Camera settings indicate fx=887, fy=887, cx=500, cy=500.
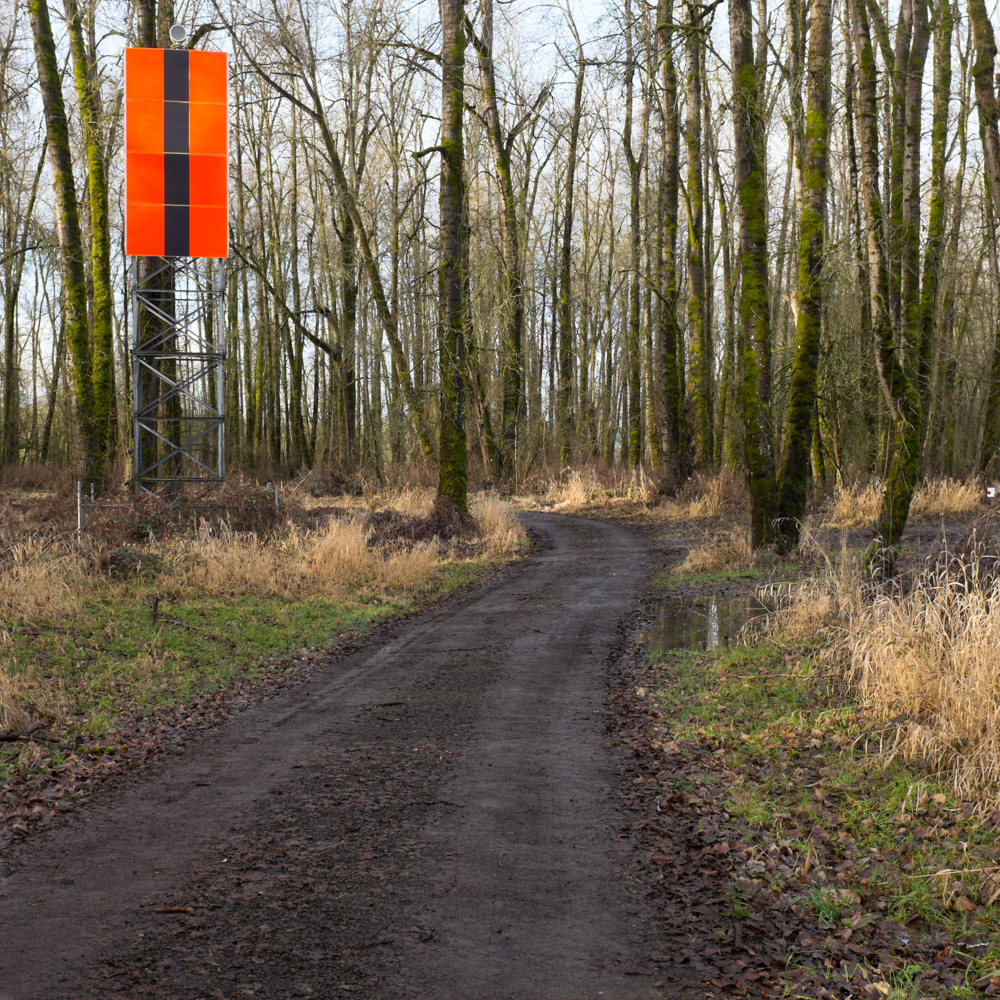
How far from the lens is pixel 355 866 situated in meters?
4.29

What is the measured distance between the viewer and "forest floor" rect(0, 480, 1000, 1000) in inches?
136

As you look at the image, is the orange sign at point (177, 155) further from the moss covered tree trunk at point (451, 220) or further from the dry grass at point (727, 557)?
the dry grass at point (727, 557)

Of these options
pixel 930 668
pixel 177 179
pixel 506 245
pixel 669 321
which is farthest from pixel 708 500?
pixel 930 668

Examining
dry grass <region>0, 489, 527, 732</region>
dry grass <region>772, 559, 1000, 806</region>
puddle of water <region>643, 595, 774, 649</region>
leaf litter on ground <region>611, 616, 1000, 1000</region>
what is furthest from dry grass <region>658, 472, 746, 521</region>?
leaf litter on ground <region>611, 616, 1000, 1000</region>

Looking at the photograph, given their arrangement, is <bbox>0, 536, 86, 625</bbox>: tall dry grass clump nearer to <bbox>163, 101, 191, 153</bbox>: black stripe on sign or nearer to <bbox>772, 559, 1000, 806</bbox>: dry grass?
<bbox>772, 559, 1000, 806</bbox>: dry grass

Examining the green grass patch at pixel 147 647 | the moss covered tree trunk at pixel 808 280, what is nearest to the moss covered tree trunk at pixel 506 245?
the moss covered tree trunk at pixel 808 280

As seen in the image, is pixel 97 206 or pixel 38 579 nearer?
pixel 38 579

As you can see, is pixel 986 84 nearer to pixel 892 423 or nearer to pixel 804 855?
pixel 892 423

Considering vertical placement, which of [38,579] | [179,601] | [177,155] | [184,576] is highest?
[177,155]

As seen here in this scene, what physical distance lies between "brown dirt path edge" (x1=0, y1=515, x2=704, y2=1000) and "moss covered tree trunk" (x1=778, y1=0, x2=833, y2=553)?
6.86 m

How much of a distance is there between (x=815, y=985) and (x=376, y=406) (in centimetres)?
3303

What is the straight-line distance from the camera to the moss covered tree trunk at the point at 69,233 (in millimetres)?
14812

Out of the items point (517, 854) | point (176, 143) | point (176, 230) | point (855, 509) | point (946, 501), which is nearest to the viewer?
point (517, 854)

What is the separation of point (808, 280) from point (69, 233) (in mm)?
12044
